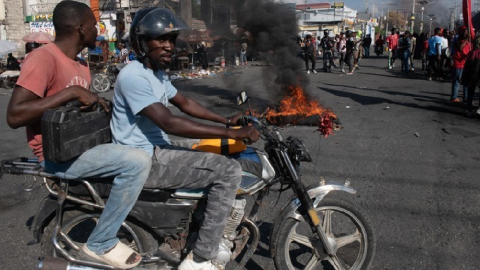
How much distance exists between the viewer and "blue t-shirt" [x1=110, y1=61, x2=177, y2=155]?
8.48 ft

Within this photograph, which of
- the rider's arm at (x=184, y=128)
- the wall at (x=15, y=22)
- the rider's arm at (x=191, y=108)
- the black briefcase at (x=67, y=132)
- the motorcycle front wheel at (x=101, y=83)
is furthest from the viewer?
the wall at (x=15, y=22)

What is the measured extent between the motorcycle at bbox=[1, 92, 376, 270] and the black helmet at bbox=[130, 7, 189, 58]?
722 millimetres

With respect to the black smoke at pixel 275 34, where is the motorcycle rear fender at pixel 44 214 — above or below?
below

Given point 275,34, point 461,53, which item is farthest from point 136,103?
point 461,53

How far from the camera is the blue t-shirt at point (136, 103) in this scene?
8.48 feet

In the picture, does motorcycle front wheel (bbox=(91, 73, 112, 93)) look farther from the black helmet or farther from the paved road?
the black helmet

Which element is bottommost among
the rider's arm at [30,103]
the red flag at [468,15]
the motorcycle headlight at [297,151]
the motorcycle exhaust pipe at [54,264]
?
the motorcycle exhaust pipe at [54,264]

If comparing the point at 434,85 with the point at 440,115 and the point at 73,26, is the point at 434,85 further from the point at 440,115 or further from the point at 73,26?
the point at 73,26

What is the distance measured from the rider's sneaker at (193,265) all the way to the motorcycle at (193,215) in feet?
0.29

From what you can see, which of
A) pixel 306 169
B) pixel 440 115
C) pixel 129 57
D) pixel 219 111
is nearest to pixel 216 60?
pixel 129 57

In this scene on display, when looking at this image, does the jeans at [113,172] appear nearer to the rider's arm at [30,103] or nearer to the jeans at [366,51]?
the rider's arm at [30,103]

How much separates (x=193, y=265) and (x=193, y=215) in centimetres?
35

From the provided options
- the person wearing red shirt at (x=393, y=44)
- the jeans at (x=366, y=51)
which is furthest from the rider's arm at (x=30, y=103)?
the jeans at (x=366, y=51)

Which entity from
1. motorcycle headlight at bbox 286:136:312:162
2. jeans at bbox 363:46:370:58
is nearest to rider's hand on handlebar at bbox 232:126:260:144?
motorcycle headlight at bbox 286:136:312:162
